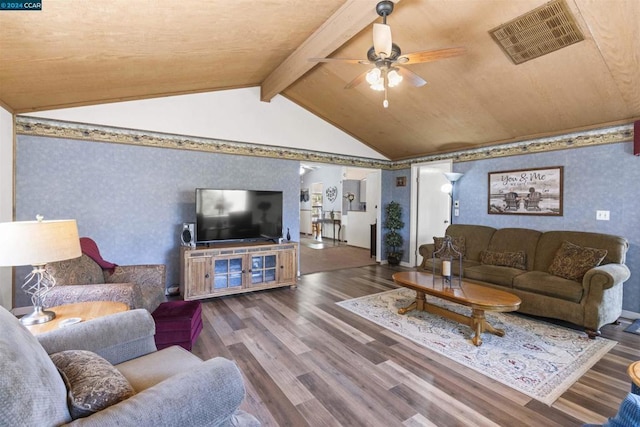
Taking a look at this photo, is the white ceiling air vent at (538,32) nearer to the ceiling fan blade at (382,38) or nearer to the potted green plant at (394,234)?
the ceiling fan blade at (382,38)

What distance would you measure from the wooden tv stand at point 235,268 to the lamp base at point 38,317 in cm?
195

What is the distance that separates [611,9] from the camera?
229 cm

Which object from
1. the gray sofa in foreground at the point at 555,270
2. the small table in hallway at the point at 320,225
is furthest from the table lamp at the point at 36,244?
the small table in hallway at the point at 320,225

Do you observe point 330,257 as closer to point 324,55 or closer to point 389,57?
point 324,55

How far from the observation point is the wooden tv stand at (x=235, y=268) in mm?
3906

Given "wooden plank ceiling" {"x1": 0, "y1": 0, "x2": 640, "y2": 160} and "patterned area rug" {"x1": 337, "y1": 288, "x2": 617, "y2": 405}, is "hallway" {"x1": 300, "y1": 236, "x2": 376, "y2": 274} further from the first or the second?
"wooden plank ceiling" {"x1": 0, "y1": 0, "x2": 640, "y2": 160}

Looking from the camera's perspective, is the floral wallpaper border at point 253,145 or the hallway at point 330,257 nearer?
the floral wallpaper border at point 253,145

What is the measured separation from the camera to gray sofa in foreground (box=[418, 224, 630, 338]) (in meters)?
2.97

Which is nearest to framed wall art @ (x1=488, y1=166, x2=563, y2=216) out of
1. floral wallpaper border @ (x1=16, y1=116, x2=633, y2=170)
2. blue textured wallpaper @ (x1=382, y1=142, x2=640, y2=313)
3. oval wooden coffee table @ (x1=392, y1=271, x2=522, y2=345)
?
blue textured wallpaper @ (x1=382, y1=142, x2=640, y2=313)

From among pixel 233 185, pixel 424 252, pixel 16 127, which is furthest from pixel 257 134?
pixel 424 252

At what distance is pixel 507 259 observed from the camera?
13.4ft

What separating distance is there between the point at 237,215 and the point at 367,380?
9.63ft

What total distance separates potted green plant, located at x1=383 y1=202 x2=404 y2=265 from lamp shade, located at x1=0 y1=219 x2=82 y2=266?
544cm

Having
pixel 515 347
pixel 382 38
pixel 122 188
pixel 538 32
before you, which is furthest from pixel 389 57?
pixel 122 188
